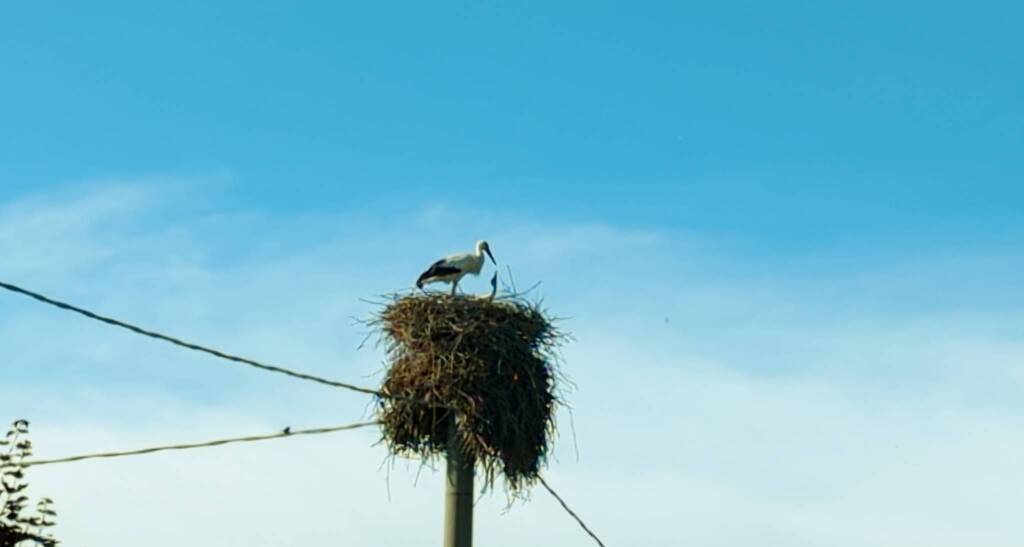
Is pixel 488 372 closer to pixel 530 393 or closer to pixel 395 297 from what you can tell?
pixel 530 393

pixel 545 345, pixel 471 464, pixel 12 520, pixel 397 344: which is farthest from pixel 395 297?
pixel 12 520

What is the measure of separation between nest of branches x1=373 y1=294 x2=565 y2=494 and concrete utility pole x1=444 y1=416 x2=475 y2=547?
68 mm

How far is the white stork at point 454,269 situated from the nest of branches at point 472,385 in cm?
157

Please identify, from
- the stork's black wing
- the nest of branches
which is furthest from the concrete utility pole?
the stork's black wing

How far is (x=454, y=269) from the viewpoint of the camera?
1167cm

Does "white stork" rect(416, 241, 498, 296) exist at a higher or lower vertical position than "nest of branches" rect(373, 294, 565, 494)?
higher

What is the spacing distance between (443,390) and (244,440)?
129 centimetres

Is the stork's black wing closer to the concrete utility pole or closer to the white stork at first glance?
the white stork

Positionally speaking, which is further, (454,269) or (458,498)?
(454,269)

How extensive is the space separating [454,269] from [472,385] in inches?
110

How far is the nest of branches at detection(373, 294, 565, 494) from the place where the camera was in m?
8.71

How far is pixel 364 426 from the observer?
884 centimetres

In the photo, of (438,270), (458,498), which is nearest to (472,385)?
(458,498)

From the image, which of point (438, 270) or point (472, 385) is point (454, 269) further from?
point (472, 385)
